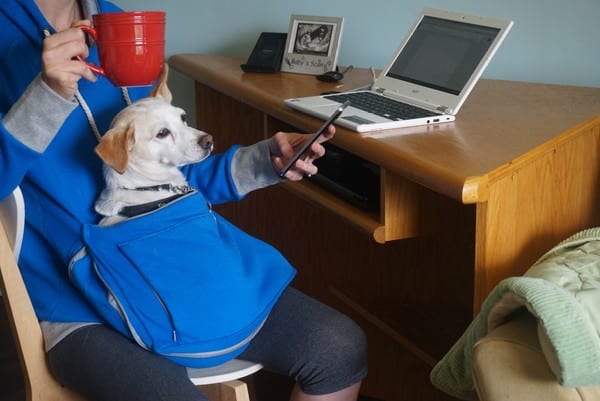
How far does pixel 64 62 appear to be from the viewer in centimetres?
102

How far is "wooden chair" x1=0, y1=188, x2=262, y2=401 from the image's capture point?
1.15 meters

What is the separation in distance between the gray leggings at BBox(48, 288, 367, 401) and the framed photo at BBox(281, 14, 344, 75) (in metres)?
0.66

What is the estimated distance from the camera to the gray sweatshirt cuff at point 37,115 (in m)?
1.04

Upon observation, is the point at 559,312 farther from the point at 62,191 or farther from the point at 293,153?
the point at 62,191

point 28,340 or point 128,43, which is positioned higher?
point 128,43

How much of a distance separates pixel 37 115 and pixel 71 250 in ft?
0.74

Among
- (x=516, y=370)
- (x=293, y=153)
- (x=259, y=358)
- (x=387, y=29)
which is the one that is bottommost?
(x=259, y=358)

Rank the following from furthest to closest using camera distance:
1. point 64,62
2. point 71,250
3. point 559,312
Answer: point 71,250 → point 64,62 → point 559,312

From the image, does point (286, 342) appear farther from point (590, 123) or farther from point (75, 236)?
point (590, 123)

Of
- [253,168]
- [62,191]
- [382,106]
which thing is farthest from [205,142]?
[382,106]

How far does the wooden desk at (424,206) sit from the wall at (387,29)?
0.09 meters

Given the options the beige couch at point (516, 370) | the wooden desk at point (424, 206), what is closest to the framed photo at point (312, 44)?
the wooden desk at point (424, 206)

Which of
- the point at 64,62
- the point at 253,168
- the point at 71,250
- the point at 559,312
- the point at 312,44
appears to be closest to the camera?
the point at 559,312

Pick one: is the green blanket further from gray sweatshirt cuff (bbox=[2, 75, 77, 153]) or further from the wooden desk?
gray sweatshirt cuff (bbox=[2, 75, 77, 153])
